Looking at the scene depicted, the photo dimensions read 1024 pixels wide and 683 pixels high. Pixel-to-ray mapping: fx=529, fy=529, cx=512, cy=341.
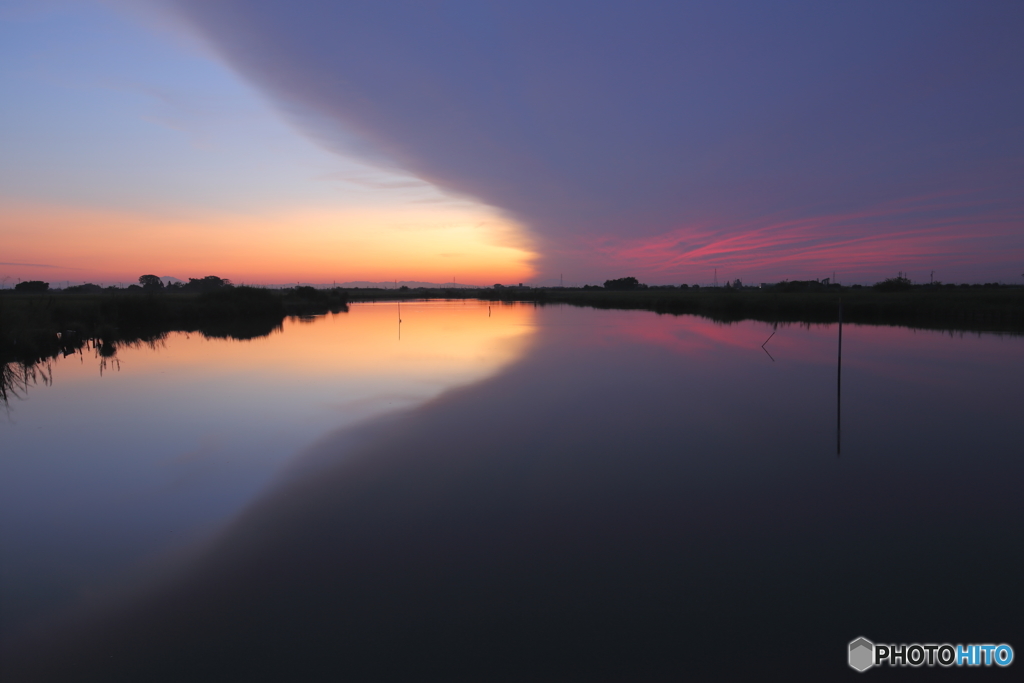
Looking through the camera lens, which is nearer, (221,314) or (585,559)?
(585,559)

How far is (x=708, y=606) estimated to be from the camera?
3.71 metres

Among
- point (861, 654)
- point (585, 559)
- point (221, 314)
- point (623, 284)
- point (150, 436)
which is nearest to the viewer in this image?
point (861, 654)

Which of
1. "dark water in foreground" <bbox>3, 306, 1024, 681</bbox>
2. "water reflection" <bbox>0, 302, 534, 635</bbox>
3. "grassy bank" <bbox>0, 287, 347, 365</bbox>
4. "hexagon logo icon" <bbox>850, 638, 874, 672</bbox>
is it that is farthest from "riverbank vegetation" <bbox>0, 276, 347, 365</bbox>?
"hexagon logo icon" <bbox>850, 638, 874, 672</bbox>

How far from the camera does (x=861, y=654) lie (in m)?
3.33

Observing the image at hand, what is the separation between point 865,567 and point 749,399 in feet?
21.2

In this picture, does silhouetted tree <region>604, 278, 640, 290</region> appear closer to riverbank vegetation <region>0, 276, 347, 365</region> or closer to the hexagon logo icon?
riverbank vegetation <region>0, 276, 347, 365</region>

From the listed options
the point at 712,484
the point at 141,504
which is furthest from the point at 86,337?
the point at 712,484

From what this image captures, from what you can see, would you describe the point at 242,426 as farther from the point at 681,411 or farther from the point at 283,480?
the point at 681,411
